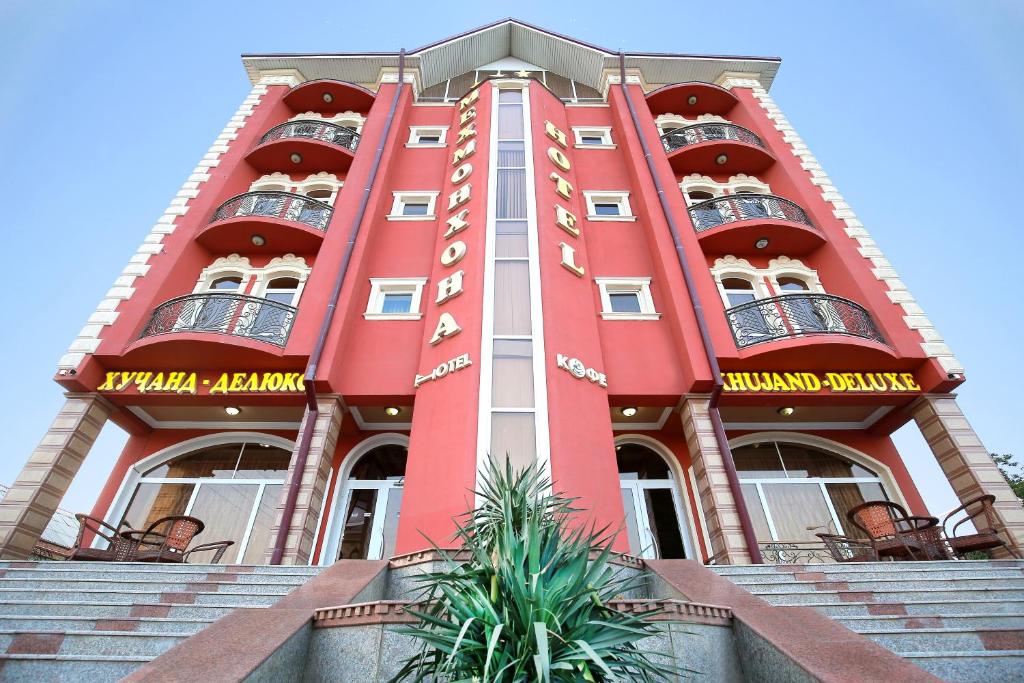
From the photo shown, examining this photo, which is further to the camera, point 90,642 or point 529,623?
point 90,642

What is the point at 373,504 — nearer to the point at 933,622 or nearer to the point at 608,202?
the point at 933,622

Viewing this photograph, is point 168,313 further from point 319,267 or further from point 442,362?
point 442,362

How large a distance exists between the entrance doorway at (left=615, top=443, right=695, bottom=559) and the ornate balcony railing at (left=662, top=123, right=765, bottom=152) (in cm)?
950

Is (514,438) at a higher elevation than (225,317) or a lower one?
lower

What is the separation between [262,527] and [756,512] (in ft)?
32.6

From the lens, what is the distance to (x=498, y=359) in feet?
31.9

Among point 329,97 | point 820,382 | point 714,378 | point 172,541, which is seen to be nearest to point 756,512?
point 820,382

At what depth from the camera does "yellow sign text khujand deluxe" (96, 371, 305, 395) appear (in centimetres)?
1048

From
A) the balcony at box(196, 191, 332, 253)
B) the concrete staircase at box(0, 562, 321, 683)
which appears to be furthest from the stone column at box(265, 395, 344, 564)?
the balcony at box(196, 191, 332, 253)

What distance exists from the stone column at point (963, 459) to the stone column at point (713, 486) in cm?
417

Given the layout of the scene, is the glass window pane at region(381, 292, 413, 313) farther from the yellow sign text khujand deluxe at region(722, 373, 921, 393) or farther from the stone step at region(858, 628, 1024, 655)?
the stone step at region(858, 628, 1024, 655)

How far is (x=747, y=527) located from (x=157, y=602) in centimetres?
813

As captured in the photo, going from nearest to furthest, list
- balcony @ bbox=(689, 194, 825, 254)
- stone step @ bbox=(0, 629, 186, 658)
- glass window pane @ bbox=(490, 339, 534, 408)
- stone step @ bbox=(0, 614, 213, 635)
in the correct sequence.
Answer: stone step @ bbox=(0, 629, 186, 658)
stone step @ bbox=(0, 614, 213, 635)
glass window pane @ bbox=(490, 339, 534, 408)
balcony @ bbox=(689, 194, 825, 254)

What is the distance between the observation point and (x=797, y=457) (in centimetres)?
1203
